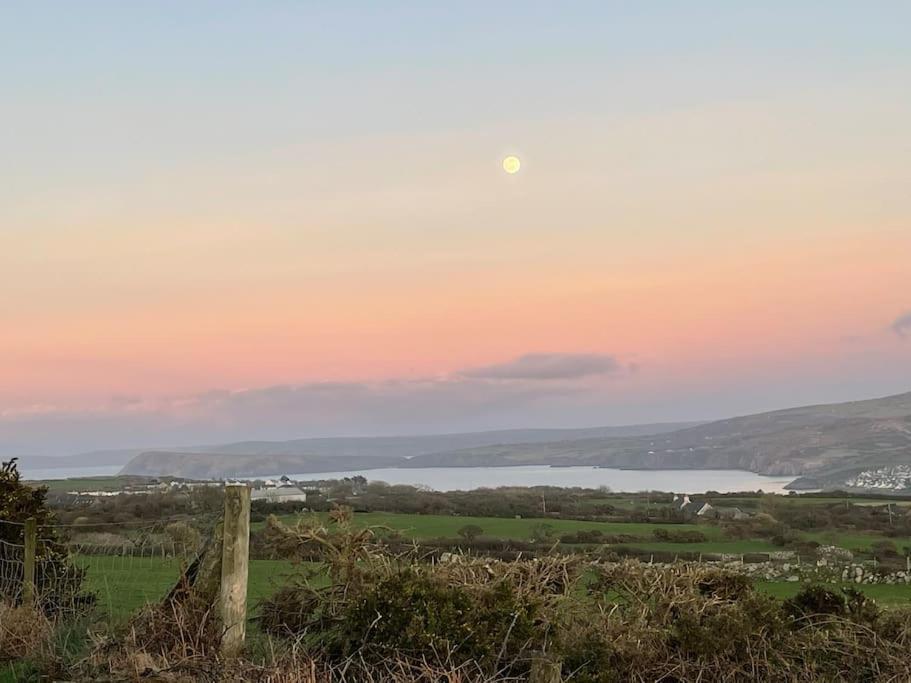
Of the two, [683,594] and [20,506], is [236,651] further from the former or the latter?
[20,506]

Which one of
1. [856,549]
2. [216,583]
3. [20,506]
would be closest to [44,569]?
[20,506]

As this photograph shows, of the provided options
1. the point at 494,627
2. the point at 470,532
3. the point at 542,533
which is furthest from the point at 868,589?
the point at 494,627

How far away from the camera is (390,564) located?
453 inches

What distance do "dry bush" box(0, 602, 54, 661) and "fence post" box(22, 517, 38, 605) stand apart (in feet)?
2.78

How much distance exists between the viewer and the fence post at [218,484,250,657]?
9242 mm

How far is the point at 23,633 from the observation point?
446 inches

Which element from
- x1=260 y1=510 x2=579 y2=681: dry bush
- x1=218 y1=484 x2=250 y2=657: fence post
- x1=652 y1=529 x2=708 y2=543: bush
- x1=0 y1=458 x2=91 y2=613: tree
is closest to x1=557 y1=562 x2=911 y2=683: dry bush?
x1=260 y1=510 x2=579 y2=681: dry bush

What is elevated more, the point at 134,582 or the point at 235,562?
the point at 235,562

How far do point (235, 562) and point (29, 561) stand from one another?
5308 mm

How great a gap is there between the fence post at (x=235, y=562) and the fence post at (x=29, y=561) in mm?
4948

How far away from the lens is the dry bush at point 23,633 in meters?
11.0

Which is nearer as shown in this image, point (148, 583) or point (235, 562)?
point (235, 562)

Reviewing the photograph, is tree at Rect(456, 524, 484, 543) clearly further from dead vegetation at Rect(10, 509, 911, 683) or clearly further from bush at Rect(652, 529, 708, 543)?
dead vegetation at Rect(10, 509, 911, 683)

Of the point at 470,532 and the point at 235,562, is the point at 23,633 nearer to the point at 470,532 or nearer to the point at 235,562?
the point at 235,562
